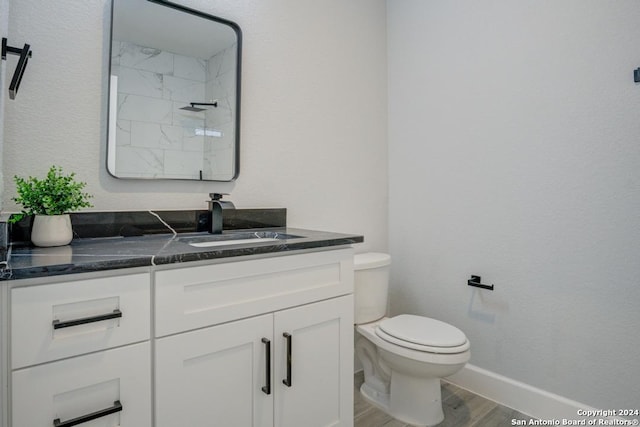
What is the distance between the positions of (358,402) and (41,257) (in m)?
1.65

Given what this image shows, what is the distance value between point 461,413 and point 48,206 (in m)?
2.00

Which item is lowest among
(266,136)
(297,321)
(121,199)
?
(297,321)

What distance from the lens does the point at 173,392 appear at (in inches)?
41.1

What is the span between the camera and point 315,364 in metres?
1.39

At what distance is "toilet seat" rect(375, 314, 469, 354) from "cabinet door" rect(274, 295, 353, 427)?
317 mm

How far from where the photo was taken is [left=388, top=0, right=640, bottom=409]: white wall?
1.56 metres

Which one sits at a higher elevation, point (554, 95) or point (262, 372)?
point (554, 95)

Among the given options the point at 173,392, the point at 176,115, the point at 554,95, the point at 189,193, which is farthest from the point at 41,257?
the point at 554,95

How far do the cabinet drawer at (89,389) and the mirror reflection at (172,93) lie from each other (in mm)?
794

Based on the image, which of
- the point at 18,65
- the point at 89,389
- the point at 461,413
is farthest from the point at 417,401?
the point at 18,65

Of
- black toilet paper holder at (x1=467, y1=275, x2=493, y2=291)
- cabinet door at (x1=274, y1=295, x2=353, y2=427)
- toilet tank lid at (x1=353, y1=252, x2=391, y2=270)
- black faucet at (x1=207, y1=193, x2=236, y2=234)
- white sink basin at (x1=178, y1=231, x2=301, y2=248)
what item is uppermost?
black faucet at (x1=207, y1=193, x2=236, y2=234)

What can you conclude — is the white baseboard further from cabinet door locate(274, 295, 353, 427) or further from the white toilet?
cabinet door locate(274, 295, 353, 427)

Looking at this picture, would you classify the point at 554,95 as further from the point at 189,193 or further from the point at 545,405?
the point at 189,193

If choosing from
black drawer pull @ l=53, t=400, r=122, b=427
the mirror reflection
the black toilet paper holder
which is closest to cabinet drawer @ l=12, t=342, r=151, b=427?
black drawer pull @ l=53, t=400, r=122, b=427
